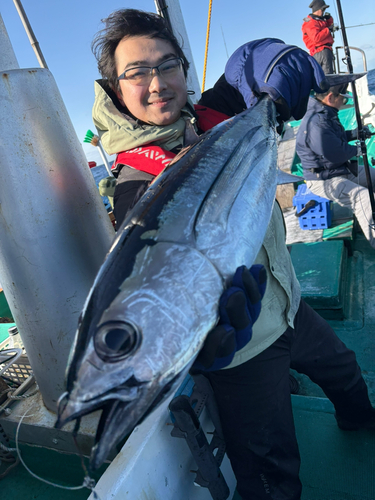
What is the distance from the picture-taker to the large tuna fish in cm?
71

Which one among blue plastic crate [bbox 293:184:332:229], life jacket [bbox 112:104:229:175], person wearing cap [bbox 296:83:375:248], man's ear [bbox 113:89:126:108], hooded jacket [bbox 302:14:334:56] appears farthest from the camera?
hooded jacket [bbox 302:14:334:56]

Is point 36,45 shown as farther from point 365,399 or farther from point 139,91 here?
point 365,399

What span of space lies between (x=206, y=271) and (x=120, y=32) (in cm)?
129

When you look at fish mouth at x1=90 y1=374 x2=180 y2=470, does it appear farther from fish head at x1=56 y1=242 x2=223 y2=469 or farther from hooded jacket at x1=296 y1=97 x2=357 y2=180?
hooded jacket at x1=296 y1=97 x2=357 y2=180

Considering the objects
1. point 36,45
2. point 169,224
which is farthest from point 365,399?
point 36,45

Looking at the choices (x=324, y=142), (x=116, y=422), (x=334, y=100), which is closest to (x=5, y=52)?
(x=116, y=422)

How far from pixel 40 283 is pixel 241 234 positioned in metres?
1.11

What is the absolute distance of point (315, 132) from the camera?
429cm

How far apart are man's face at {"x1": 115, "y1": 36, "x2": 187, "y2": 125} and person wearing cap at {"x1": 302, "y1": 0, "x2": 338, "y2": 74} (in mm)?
7647

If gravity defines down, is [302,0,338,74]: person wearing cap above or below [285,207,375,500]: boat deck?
above

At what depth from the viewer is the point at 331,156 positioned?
434 centimetres

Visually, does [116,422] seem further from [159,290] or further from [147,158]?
[147,158]

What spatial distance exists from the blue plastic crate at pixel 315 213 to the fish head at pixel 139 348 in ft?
13.6

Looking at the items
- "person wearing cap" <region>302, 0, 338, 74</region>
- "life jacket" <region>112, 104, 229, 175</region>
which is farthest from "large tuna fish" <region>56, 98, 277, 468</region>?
"person wearing cap" <region>302, 0, 338, 74</region>
